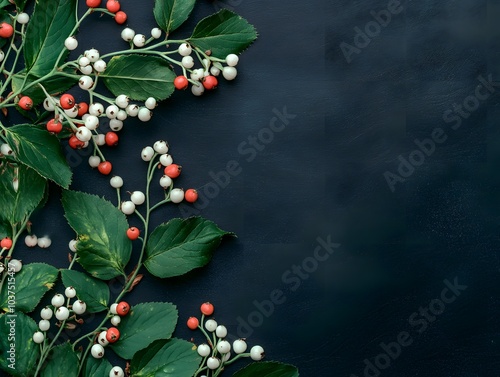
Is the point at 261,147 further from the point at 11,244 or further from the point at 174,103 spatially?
the point at 11,244

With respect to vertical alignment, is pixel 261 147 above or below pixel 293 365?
above

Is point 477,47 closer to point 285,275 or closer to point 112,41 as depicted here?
point 285,275

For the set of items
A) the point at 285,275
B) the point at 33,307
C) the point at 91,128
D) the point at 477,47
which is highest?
the point at 477,47

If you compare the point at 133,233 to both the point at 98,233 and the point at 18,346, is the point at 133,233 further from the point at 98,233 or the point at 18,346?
the point at 18,346

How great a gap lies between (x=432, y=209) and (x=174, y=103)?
0.47m

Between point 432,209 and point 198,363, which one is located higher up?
point 432,209

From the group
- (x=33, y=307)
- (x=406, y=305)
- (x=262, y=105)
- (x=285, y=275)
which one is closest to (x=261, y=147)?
(x=262, y=105)

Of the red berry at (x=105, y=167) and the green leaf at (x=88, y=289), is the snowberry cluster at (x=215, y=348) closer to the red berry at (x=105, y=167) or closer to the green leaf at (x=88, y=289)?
the green leaf at (x=88, y=289)

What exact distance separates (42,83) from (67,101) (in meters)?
0.09

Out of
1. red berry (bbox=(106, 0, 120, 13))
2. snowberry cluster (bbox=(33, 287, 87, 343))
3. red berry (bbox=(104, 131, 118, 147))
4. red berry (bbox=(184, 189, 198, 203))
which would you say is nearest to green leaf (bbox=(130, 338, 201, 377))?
snowberry cluster (bbox=(33, 287, 87, 343))

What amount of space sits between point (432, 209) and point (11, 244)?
700mm

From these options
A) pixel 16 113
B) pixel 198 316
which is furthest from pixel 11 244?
pixel 198 316

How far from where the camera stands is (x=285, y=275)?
1191mm

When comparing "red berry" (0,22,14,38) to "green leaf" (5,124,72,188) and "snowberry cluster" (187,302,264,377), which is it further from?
"snowberry cluster" (187,302,264,377)
